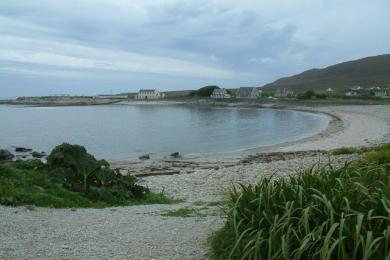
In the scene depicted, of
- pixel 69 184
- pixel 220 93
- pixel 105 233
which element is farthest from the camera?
pixel 220 93

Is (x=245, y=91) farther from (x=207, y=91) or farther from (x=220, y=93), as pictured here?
(x=207, y=91)

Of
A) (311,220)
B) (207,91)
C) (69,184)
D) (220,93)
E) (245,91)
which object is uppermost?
(207,91)

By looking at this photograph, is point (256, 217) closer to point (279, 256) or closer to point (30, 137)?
point (279, 256)

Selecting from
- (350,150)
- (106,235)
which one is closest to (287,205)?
(106,235)

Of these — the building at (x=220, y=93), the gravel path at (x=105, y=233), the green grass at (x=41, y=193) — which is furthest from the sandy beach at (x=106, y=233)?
the building at (x=220, y=93)

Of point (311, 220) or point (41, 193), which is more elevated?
point (311, 220)

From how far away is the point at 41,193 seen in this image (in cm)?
1117

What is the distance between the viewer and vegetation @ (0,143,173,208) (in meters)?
11.0

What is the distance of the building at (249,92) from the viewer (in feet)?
612

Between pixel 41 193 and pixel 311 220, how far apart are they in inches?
294

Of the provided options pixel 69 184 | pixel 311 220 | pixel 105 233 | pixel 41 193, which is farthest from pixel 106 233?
pixel 69 184

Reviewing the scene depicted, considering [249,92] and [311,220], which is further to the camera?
[249,92]

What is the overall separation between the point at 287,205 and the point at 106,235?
332 cm

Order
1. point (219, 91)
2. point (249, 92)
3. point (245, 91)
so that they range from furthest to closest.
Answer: point (245, 91) < point (219, 91) < point (249, 92)
